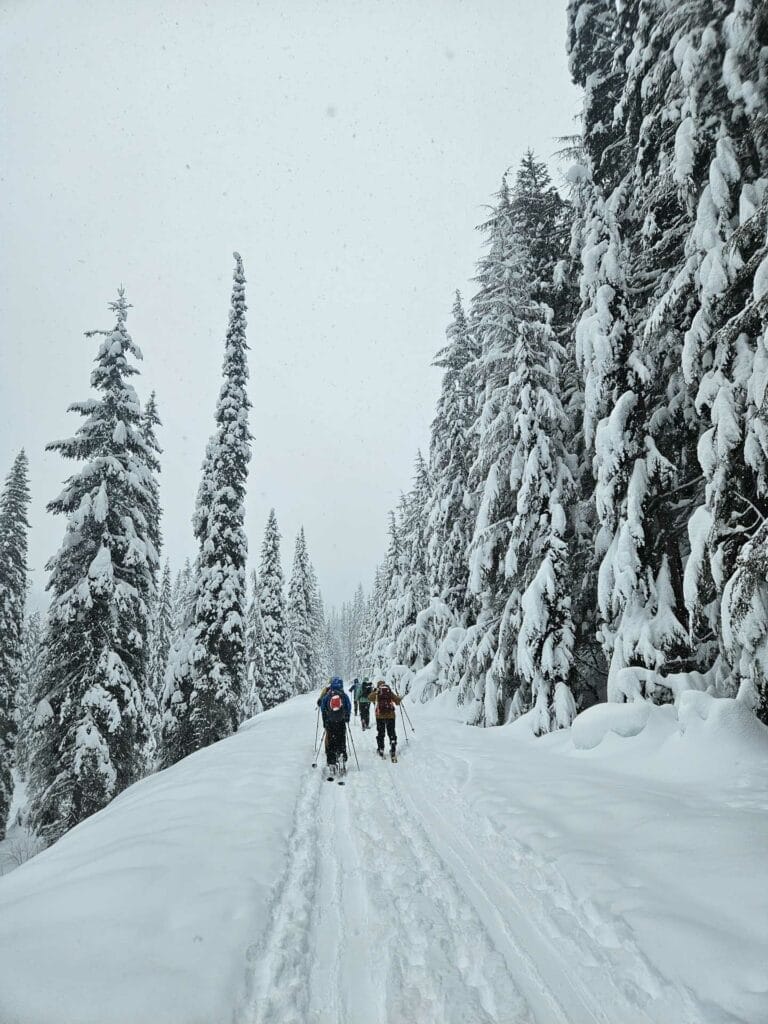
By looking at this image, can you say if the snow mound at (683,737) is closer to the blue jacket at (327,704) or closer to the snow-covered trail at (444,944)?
the snow-covered trail at (444,944)

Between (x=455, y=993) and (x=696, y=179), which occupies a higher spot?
(x=696, y=179)

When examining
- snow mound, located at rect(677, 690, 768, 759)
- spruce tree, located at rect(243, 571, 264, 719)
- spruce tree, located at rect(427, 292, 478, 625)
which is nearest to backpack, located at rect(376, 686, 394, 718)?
snow mound, located at rect(677, 690, 768, 759)

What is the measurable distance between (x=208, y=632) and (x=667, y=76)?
20.7m

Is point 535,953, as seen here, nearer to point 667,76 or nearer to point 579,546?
point 579,546

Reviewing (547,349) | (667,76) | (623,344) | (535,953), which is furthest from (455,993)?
(547,349)

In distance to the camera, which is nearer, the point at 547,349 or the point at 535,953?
the point at 535,953

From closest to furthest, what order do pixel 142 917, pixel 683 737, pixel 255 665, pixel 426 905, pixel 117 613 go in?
pixel 142 917 < pixel 426 905 < pixel 683 737 < pixel 117 613 < pixel 255 665

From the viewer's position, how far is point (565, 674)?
12031 mm

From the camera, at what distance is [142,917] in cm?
385

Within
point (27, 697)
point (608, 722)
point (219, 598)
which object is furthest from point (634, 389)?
point (27, 697)

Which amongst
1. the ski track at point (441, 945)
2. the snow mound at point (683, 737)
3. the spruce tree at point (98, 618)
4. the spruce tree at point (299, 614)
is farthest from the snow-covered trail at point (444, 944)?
the spruce tree at point (299, 614)

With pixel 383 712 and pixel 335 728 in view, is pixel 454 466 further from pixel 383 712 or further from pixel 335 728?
pixel 335 728

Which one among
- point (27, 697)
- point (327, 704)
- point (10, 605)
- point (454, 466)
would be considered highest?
point (454, 466)

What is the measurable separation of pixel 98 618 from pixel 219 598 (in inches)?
221
